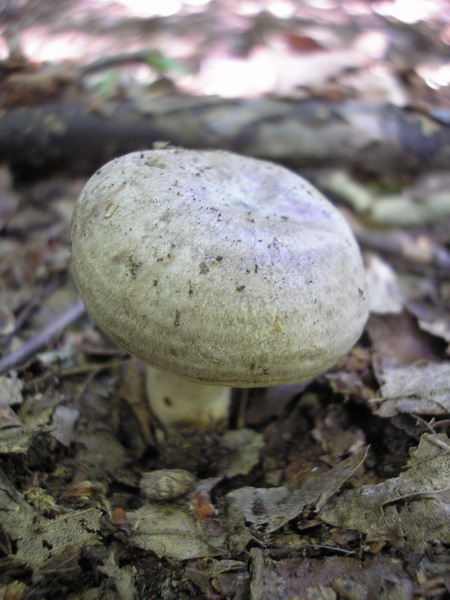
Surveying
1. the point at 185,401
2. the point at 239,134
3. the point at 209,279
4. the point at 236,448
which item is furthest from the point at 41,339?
the point at 239,134

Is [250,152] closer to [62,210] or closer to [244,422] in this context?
[62,210]

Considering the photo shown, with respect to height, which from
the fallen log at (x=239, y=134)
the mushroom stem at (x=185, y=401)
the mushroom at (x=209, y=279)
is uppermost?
the mushroom at (x=209, y=279)

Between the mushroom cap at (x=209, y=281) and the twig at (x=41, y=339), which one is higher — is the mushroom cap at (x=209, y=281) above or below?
above

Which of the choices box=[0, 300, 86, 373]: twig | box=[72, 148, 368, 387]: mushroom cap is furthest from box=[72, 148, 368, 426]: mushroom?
box=[0, 300, 86, 373]: twig

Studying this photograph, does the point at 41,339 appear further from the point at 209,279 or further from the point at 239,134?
the point at 239,134

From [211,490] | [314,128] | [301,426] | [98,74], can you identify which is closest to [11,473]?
[211,490]

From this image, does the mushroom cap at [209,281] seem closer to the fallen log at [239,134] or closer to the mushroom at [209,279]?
the mushroom at [209,279]

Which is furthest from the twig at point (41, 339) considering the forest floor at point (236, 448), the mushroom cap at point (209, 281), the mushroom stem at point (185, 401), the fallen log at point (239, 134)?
the fallen log at point (239, 134)
